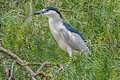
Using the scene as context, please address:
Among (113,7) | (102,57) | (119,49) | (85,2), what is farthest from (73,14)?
(102,57)

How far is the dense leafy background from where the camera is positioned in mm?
2432

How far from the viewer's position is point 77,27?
357 cm

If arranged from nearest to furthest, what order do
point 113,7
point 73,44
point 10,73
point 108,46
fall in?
point 10,73 → point 108,46 → point 113,7 → point 73,44

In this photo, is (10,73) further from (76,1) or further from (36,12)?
(76,1)

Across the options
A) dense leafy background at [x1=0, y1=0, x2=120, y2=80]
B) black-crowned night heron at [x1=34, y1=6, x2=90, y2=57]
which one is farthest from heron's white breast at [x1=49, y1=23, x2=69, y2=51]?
dense leafy background at [x1=0, y1=0, x2=120, y2=80]

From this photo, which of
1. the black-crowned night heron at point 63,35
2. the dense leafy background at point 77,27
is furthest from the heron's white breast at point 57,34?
the dense leafy background at point 77,27

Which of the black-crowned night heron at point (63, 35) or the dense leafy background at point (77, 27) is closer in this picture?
the dense leafy background at point (77, 27)

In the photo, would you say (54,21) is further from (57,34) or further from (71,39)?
(71,39)

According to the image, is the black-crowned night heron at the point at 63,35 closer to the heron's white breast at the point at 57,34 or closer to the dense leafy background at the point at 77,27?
the heron's white breast at the point at 57,34

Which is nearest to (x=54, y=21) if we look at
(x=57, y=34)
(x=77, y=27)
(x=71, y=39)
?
(x=57, y=34)

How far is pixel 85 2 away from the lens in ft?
11.7

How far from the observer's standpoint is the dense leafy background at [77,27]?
7.98 feet

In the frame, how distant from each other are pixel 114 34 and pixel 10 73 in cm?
82

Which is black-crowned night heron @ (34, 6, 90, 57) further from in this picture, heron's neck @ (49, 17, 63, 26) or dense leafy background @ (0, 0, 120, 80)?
dense leafy background @ (0, 0, 120, 80)
